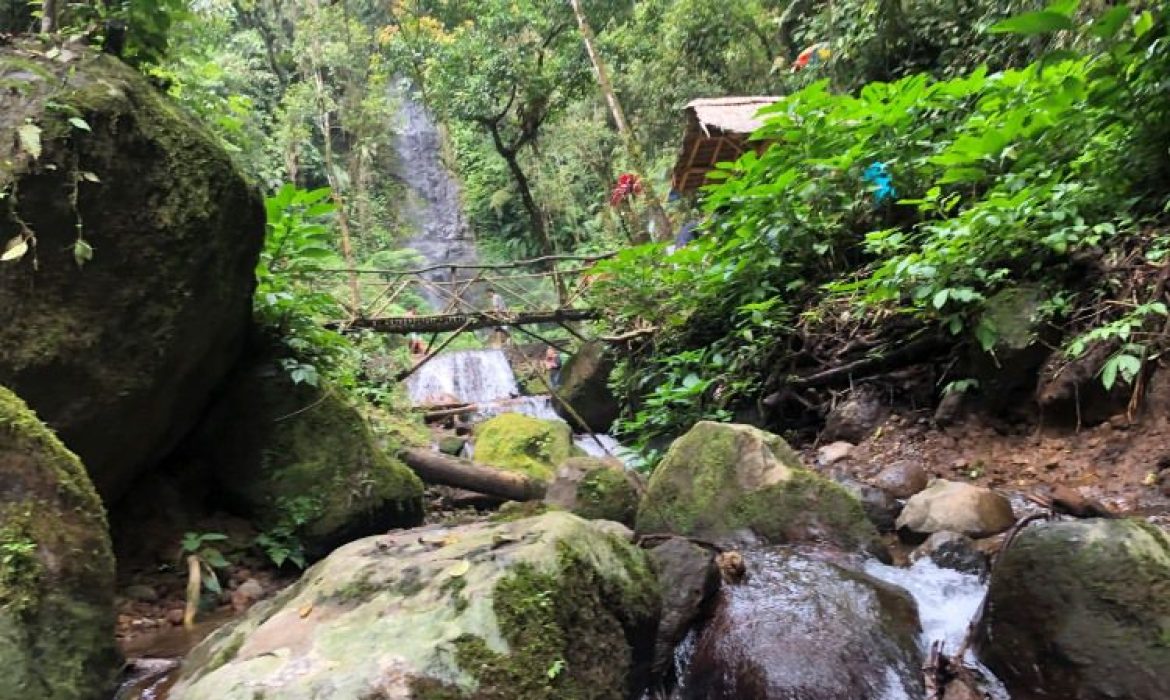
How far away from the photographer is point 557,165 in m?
22.0

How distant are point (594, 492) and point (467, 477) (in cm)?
167

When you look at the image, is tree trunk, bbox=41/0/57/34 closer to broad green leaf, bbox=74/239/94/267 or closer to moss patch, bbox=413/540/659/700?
broad green leaf, bbox=74/239/94/267

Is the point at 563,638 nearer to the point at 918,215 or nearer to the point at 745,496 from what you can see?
the point at 745,496

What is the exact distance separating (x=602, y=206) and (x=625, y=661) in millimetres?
20117

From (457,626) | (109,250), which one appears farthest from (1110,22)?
(109,250)

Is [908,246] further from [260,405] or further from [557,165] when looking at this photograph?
[557,165]

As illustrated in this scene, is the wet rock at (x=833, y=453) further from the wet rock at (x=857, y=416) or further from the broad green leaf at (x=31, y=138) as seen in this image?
the broad green leaf at (x=31, y=138)

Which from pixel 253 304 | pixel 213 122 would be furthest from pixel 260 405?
pixel 213 122

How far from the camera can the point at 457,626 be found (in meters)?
2.10

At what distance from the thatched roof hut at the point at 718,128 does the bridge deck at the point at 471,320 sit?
3.25m

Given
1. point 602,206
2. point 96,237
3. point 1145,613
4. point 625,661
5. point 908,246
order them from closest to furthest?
point 1145,613 < point 625,661 < point 96,237 < point 908,246 < point 602,206

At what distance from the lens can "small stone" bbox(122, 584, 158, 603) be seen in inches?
142

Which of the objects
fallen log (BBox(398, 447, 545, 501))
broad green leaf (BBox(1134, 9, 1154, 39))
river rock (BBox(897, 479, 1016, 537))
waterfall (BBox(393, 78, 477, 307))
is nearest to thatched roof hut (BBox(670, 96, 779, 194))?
Answer: fallen log (BBox(398, 447, 545, 501))

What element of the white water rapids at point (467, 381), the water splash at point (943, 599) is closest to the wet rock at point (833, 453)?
the water splash at point (943, 599)
